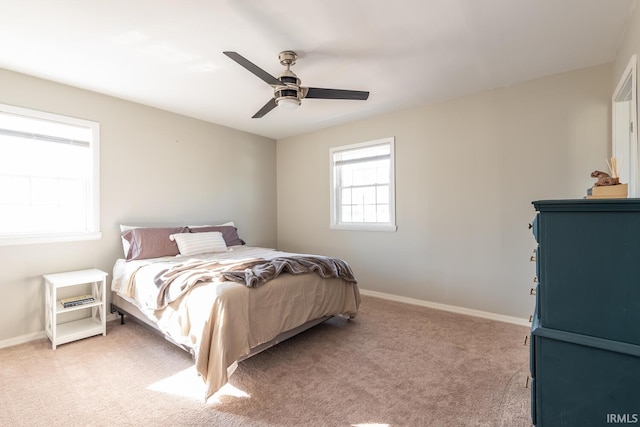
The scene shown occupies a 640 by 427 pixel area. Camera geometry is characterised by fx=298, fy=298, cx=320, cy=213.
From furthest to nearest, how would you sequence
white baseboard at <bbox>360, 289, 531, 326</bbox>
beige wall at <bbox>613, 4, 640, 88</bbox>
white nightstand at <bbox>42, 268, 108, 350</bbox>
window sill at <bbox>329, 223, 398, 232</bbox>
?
1. window sill at <bbox>329, 223, 398, 232</bbox>
2. white baseboard at <bbox>360, 289, 531, 326</bbox>
3. white nightstand at <bbox>42, 268, 108, 350</bbox>
4. beige wall at <bbox>613, 4, 640, 88</bbox>

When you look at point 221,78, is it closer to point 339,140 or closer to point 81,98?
point 81,98

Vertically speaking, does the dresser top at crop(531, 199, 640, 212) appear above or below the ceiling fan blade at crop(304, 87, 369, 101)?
below

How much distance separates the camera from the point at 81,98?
3188mm

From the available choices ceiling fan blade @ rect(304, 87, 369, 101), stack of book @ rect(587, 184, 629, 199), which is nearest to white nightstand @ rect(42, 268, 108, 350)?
ceiling fan blade @ rect(304, 87, 369, 101)

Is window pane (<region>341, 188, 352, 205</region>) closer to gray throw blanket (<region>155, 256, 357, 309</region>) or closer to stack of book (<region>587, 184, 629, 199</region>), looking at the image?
gray throw blanket (<region>155, 256, 357, 309</region>)

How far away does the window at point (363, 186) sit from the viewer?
417 cm

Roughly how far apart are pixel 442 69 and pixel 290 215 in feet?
10.7

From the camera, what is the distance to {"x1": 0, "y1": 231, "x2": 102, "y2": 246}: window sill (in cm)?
273

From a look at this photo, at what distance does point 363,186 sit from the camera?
4453 mm

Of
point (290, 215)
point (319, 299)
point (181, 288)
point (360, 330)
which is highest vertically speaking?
point (290, 215)

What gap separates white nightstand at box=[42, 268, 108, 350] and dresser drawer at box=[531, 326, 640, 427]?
347 centimetres

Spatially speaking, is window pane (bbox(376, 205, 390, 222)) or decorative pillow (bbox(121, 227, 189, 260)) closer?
decorative pillow (bbox(121, 227, 189, 260))

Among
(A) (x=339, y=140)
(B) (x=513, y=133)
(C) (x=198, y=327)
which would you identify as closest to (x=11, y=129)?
(C) (x=198, y=327)

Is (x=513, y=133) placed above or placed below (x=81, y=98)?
below
